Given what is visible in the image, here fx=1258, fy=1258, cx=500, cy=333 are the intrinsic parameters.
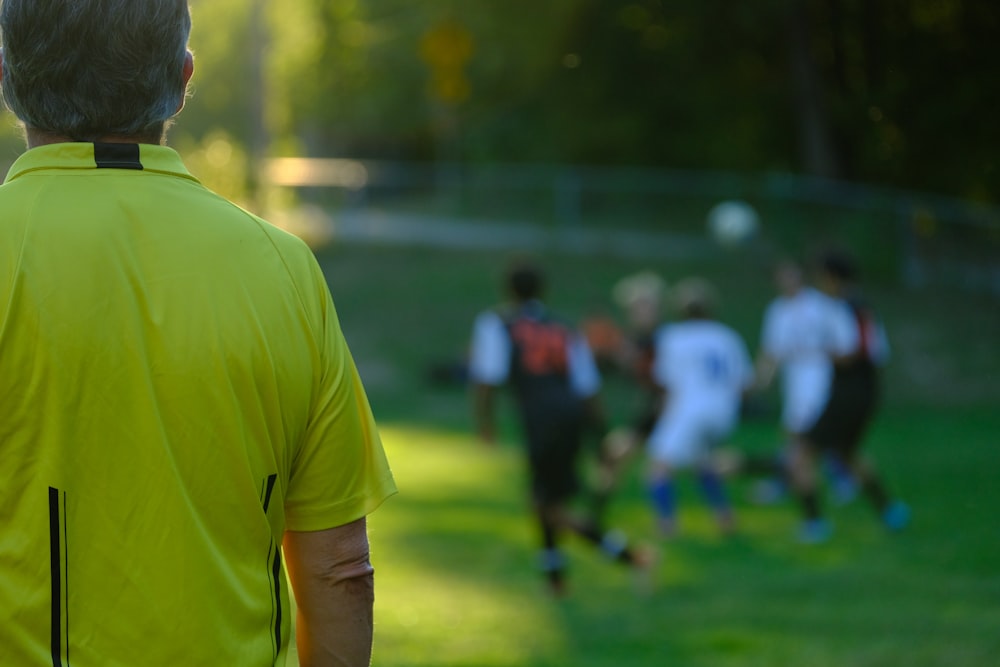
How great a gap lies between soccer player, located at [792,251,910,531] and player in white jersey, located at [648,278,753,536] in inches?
26.6

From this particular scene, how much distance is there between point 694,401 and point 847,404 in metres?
1.18

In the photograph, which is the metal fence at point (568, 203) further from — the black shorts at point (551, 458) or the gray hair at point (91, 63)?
the gray hair at point (91, 63)

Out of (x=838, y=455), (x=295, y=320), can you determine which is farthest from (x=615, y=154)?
(x=295, y=320)

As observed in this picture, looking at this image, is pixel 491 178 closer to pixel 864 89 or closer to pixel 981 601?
pixel 981 601

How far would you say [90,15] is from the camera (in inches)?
65.5

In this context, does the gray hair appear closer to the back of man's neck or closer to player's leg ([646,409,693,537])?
the back of man's neck

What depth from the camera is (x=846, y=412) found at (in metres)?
9.83

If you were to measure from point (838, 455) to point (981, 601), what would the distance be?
106 inches

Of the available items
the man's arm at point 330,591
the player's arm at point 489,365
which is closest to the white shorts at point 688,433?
the player's arm at point 489,365

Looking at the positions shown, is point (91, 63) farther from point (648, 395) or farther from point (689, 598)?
point (648, 395)

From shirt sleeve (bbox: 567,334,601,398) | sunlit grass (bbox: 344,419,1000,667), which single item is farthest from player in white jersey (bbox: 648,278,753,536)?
shirt sleeve (bbox: 567,334,601,398)

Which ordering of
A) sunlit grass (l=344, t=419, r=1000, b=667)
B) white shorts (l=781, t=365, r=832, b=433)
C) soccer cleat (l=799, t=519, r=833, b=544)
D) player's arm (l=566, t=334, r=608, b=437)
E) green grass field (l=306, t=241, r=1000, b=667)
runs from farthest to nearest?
white shorts (l=781, t=365, r=832, b=433) → soccer cleat (l=799, t=519, r=833, b=544) → player's arm (l=566, t=334, r=608, b=437) → green grass field (l=306, t=241, r=1000, b=667) → sunlit grass (l=344, t=419, r=1000, b=667)

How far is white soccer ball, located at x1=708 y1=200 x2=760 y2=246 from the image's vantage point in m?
20.1

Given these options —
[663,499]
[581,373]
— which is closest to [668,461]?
[663,499]
